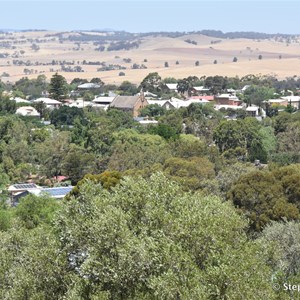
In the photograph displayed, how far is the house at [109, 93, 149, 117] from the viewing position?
215 ft

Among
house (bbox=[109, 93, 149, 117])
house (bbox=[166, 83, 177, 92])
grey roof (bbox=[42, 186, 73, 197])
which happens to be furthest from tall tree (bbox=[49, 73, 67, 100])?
grey roof (bbox=[42, 186, 73, 197])

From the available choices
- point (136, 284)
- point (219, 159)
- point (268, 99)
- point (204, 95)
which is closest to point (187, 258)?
point (136, 284)

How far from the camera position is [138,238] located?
13.5 m

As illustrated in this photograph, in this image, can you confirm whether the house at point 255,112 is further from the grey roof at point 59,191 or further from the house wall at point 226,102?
the grey roof at point 59,191

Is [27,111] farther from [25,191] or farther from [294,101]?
[294,101]

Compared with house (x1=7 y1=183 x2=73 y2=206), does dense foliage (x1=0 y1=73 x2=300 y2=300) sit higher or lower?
higher

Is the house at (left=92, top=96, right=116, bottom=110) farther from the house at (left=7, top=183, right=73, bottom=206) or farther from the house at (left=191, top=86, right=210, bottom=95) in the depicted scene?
the house at (left=7, top=183, right=73, bottom=206)

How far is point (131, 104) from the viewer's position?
66062mm

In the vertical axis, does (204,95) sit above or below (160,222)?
below

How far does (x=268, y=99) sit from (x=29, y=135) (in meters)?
31.7

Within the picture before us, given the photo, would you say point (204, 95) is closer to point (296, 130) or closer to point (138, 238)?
point (296, 130)

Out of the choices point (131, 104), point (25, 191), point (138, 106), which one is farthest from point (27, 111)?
point (25, 191)

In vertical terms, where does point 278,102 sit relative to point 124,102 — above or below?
below

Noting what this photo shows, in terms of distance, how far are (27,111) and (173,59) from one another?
3737 inches
